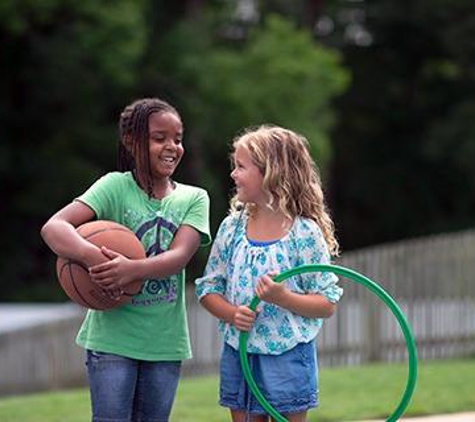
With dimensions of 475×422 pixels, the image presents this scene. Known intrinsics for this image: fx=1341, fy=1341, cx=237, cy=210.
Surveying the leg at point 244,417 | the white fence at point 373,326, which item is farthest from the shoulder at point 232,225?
the white fence at point 373,326

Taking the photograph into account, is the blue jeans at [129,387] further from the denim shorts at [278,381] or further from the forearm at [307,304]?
the forearm at [307,304]

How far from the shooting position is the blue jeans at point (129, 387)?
5398 millimetres

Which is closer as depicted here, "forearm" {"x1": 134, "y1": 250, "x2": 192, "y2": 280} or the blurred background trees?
"forearm" {"x1": 134, "y1": 250, "x2": 192, "y2": 280}

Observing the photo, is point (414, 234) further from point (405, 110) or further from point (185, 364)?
point (185, 364)


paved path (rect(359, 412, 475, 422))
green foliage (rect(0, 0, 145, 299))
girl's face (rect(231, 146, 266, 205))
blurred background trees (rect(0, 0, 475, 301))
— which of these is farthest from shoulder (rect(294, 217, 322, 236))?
green foliage (rect(0, 0, 145, 299))

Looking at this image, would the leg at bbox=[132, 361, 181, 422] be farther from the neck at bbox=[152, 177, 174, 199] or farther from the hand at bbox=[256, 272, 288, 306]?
the neck at bbox=[152, 177, 174, 199]

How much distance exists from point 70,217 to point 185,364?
11.7 m

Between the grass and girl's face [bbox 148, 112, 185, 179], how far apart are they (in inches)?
122

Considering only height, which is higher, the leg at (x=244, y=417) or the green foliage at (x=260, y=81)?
the green foliage at (x=260, y=81)

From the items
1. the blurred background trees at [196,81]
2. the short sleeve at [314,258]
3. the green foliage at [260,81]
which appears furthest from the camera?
the green foliage at [260,81]

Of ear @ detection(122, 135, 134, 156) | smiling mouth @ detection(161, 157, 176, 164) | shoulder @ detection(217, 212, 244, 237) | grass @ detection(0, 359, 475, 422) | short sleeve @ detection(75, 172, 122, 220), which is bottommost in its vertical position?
grass @ detection(0, 359, 475, 422)

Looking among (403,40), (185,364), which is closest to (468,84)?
(403,40)

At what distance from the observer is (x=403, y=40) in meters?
→ 38.1

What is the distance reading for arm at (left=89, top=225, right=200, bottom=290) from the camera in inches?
207
